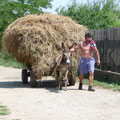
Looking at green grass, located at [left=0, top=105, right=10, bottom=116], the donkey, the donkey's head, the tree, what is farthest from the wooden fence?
the tree

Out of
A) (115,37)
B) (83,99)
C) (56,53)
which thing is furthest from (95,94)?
(115,37)

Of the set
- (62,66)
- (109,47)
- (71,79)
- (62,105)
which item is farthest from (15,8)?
(62,105)

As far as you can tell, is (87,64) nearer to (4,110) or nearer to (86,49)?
(86,49)

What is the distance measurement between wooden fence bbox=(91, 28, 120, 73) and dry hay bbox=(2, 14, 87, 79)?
1.79m

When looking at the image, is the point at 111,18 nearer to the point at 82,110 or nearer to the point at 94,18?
the point at 94,18

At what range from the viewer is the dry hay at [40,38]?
1061 cm

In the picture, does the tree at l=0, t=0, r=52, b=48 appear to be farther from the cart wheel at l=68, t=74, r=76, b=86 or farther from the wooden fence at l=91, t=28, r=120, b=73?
the cart wheel at l=68, t=74, r=76, b=86

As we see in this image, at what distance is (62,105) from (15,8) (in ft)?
70.7

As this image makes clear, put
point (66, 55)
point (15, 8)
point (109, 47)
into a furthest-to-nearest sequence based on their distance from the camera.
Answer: point (15, 8), point (109, 47), point (66, 55)

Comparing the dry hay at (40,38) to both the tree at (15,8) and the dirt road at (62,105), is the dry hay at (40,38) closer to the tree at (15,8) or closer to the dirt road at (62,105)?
the dirt road at (62,105)

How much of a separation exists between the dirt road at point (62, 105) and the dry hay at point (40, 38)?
158 centimetres

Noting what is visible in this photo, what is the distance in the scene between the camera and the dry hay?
10.6 metres

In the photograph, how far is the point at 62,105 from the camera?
748cm

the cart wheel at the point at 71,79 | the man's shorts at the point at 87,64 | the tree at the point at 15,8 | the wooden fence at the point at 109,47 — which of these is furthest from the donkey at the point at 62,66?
the tree at the point at 15,8
